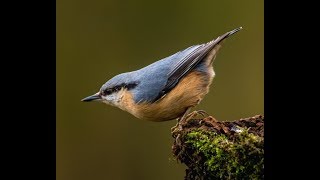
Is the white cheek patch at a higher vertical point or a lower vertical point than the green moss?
higher

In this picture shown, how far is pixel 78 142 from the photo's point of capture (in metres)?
2.26

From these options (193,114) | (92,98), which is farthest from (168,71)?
(92,98)

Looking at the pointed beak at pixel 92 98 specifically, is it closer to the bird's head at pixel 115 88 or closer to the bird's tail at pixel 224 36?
the bird's head at pixel 115 88

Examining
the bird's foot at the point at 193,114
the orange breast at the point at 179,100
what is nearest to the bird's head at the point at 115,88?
the orange breast at the point at 179,100

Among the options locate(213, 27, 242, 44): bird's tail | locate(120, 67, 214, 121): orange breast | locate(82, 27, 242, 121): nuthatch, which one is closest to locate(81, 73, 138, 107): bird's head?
locate(82, 27, 242, 121): nuthatch

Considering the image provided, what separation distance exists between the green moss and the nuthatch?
32 cm

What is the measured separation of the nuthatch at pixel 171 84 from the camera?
2350mm

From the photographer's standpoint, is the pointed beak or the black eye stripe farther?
the black eye stripe

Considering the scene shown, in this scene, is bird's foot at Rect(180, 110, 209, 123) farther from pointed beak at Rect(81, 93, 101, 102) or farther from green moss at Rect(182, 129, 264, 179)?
pointed beak at Rect(81, 93, 101, 102)

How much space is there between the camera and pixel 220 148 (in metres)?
1.90

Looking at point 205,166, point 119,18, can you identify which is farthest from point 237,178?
point 119,18

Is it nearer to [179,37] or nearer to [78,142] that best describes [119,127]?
[78,142]

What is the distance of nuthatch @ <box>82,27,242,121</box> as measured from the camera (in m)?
2.35

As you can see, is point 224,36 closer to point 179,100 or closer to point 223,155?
point 179,100
